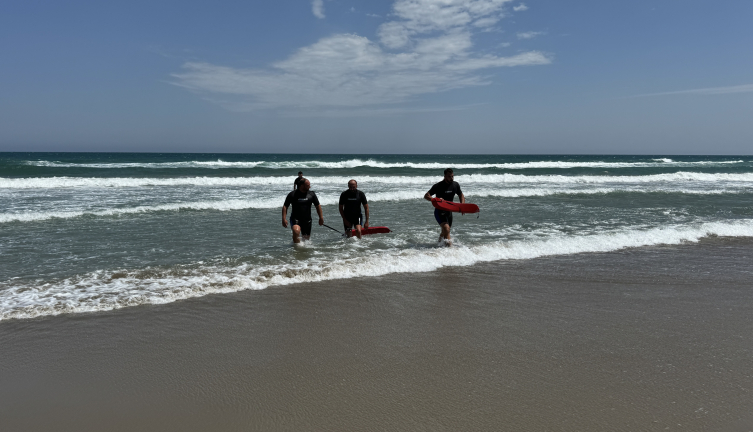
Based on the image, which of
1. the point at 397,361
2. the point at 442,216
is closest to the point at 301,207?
the point at 442,216

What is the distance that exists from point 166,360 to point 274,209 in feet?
36.0

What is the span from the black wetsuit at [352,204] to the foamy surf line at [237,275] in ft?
4.98

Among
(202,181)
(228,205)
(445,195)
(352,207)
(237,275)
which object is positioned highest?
(445,195)

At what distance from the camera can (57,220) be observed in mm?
12086

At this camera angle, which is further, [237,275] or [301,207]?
[301,207]

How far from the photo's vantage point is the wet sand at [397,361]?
124 inches

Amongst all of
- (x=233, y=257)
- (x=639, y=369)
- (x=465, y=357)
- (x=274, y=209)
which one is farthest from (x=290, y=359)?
(x=274, y=209)

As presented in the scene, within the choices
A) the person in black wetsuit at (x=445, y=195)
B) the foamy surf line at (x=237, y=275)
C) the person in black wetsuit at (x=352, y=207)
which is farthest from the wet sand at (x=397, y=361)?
the person in black wetsuit at (x=352, y=207)

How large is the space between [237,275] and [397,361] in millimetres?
3590

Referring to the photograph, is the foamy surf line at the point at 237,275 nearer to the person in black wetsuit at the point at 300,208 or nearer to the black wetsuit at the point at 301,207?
the person in black wetsuit at the point at 300,208

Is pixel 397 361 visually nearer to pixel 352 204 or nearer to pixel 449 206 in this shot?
pixel 449 206

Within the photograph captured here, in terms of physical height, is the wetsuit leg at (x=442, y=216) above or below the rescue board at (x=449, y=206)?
below

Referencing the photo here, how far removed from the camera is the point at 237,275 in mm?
6762

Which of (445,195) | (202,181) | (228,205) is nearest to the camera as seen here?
(445,195)
